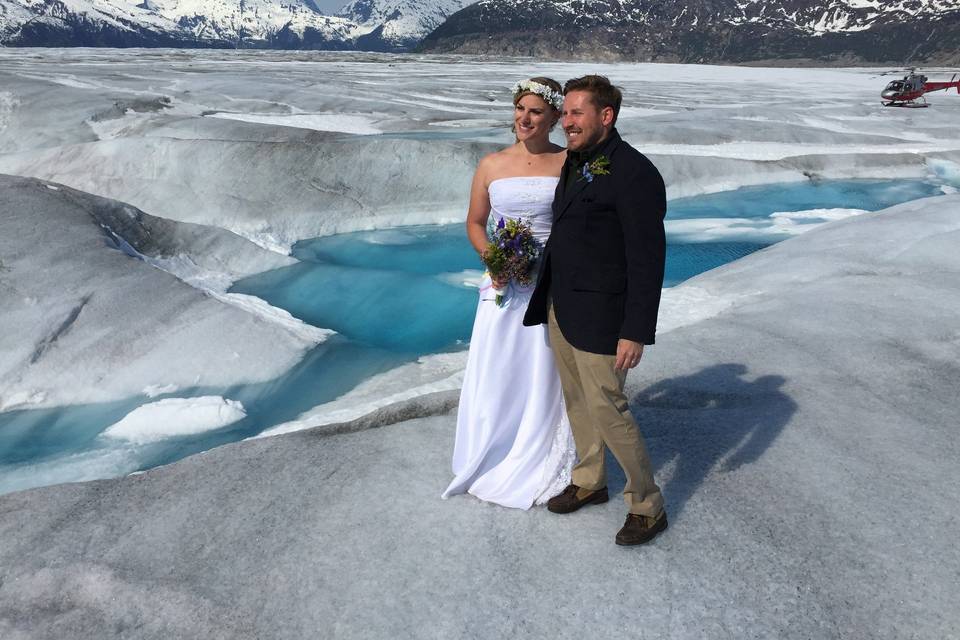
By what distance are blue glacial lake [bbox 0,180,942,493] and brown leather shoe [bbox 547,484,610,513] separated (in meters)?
4.30

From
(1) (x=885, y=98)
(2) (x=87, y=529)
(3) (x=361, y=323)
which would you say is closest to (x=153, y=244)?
(3) (x=361, y=323)

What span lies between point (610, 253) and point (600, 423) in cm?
76

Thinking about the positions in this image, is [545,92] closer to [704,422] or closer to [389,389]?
[704,422]

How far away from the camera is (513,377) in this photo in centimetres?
363

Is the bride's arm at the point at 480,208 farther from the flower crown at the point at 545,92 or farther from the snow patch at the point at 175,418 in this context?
the snow patch at the point at 175,418

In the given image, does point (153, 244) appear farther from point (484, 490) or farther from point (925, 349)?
point (925, 349)

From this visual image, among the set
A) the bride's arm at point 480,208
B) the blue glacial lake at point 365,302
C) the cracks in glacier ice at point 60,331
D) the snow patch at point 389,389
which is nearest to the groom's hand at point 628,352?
the bride's arm at point 480,208

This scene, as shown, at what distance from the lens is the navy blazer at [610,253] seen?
9.11 feet

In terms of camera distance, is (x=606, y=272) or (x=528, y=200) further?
(x=528, y=200)

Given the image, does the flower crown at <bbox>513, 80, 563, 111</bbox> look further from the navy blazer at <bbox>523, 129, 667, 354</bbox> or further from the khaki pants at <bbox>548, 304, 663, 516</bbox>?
the khaki pants at <bbox>548, 304, 663, 516</bbox>

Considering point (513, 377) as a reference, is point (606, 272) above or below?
above

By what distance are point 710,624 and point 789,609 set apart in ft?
1.20

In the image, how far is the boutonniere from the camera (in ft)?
9.29

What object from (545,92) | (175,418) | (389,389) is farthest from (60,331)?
(545,92)
